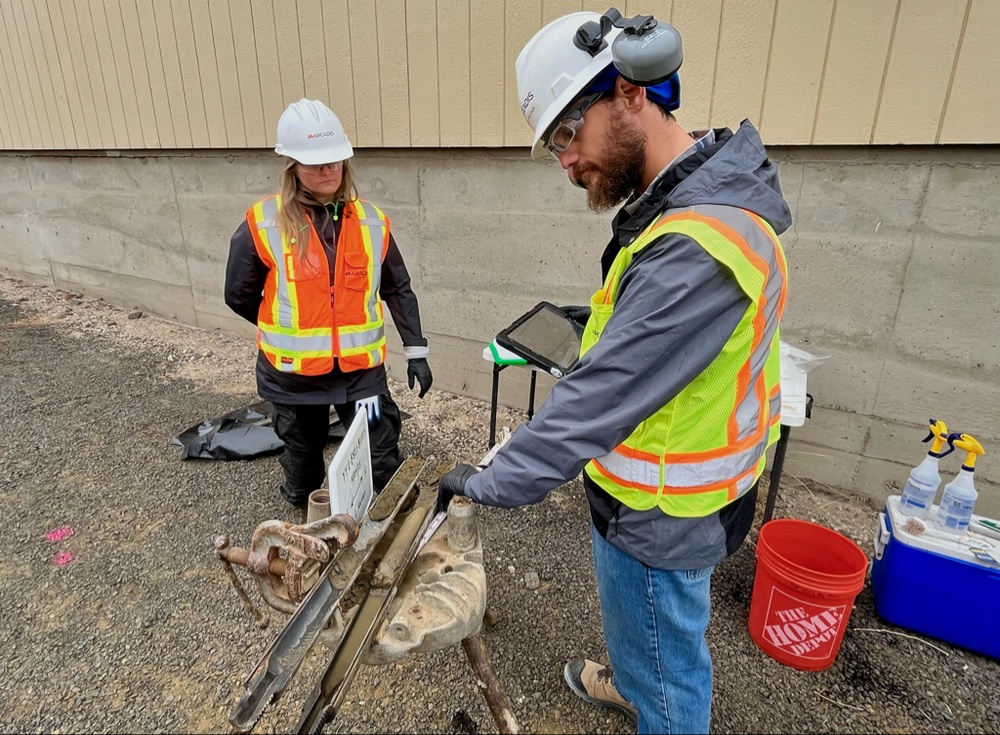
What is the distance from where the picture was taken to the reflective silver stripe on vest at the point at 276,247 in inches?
103

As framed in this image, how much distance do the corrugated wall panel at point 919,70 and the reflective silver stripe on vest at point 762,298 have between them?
202cm

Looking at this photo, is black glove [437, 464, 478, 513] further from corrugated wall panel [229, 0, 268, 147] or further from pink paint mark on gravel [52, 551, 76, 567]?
corrugated wall panel [229, 0, 268, 147]

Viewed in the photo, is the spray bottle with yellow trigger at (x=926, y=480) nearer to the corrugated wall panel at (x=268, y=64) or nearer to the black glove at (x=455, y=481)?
the black glove at (x=455, y=481)

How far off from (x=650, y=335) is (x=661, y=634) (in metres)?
0.86

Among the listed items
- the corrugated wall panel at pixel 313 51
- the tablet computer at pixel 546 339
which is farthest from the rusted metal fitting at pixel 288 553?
the corrugated wall panel at pixel 313 51

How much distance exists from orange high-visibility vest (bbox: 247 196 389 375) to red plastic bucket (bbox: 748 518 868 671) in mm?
1960

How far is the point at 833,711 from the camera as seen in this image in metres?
2.14

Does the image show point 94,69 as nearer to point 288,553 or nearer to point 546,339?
point 546,339

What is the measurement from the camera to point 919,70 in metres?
2.62

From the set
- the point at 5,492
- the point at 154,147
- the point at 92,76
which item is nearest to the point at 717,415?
the point at 5,492

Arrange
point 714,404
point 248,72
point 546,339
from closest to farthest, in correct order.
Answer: point 714,404 < point 546,339 < point 248,72

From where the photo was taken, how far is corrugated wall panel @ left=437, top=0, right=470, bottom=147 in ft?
12.2

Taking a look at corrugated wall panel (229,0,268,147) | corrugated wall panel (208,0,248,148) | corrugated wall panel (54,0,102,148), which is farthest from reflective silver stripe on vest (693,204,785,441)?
corrugated wall panel (54,0,102,148)

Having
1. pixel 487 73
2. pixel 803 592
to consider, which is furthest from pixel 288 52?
pixel 803 592
